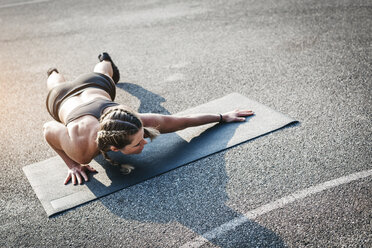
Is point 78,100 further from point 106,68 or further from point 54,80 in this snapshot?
point 106,68

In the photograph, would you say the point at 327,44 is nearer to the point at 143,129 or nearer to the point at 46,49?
the point at 143,129

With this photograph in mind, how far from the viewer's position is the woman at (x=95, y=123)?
337cm

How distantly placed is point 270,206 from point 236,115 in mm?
1559

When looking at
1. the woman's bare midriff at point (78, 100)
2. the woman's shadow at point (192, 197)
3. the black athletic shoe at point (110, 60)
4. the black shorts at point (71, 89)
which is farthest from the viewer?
the black athletic shoe at point (110, 60)

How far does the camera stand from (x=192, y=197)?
3520 millimetres

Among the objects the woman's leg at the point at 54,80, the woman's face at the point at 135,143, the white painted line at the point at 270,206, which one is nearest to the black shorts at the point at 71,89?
the woman's leg at the point at 54,80

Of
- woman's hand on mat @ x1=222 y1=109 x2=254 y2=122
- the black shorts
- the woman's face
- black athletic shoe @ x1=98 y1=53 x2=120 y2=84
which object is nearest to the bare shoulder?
the woman's face

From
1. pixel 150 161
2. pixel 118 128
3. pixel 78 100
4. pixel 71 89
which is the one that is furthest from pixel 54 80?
pixel 118 128

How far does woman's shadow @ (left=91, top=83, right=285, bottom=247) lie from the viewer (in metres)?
3.08

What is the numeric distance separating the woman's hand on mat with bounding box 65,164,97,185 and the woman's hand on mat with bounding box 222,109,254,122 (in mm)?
1669

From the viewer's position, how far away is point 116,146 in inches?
135

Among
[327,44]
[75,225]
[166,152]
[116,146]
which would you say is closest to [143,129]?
[116,146]

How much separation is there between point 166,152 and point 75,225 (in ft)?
4.19

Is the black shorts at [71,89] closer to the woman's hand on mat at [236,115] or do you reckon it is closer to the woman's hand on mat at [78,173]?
the woman's hand on mat at [78,173]
